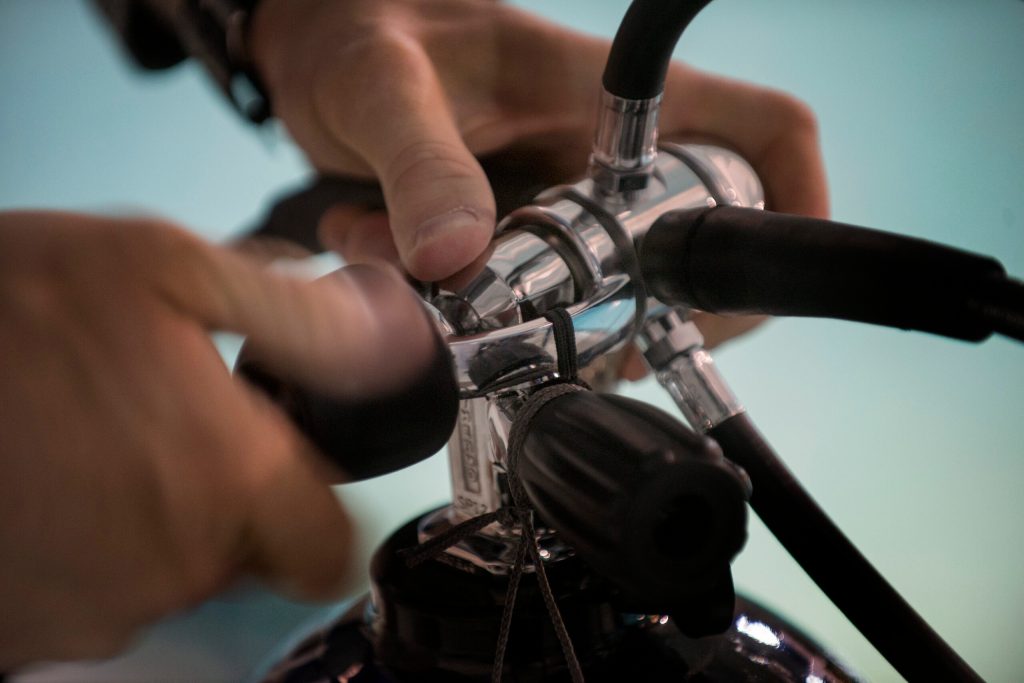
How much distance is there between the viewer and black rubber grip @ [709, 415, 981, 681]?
301 millimetres

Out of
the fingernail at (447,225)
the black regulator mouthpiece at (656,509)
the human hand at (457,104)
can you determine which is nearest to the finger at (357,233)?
the human hand at (457,104)

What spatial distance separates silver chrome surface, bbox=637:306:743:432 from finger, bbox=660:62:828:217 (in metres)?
0.12

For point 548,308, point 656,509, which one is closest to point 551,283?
point 548,308

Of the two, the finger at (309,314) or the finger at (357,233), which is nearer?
the finger at (309,314)

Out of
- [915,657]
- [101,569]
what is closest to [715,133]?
[915,657]

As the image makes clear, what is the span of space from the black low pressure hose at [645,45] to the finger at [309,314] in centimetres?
11

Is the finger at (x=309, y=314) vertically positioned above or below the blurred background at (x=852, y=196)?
above

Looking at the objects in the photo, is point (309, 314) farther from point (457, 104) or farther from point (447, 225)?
point (457, 104)

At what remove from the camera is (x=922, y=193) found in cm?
53

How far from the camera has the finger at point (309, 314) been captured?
0.18 metres

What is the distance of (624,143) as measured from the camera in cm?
31

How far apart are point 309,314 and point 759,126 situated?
306mm

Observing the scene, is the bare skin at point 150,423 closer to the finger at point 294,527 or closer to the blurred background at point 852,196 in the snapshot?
the finger at point 294,527

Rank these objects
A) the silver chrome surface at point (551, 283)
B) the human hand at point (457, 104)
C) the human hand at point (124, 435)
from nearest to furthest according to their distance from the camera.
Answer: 1. the human hand at point (124, 435)
2. the silver chrome surface at point (551, 283)
3. the human hand at point (457, 104)
